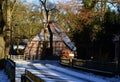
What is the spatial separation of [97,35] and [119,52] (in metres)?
7.47

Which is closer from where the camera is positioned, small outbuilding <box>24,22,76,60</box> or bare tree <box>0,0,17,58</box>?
bare tree <box>0,0,17,58</box>

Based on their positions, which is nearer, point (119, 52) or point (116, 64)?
point (116, 64)

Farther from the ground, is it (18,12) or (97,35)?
(18,12)

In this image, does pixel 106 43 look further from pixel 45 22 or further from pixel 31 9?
pixel 31 9

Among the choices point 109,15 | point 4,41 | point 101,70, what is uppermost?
point 109,15

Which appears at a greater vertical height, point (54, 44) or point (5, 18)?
point (5, 18)

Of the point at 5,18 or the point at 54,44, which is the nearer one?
the point at 5,18

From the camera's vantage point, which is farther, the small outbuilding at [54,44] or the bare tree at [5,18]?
the small outbuilding at [54,44]

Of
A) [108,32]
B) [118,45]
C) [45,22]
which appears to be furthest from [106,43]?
[45,22]

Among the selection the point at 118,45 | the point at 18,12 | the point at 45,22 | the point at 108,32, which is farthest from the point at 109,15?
the point at 18,12

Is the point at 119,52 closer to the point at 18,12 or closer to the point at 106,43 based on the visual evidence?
the point at 106,43

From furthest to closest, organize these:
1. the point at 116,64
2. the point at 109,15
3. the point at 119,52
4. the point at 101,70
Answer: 1. the point at 109,15
2. the point at 119,52
3. the point at 101,70
4. the point at 116,64

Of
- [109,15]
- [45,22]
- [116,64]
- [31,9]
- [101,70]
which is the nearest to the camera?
[116,64]

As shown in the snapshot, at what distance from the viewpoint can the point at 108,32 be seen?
5422 cm
